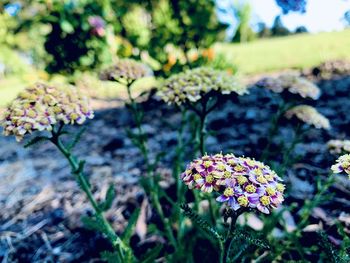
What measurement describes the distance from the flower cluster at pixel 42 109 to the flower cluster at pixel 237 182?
0.76m

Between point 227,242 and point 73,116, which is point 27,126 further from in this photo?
point 227,242

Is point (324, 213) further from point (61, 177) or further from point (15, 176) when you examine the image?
point (15, 176)

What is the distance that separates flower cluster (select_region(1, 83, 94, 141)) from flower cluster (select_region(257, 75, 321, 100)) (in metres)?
1.20

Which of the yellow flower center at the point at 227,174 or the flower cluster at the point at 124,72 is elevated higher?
the flower cluster at the point at 124,72

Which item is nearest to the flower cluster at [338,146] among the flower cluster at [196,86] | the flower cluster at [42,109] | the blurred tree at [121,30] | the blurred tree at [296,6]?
the flower cluster at [196,86]

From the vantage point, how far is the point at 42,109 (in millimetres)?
1713

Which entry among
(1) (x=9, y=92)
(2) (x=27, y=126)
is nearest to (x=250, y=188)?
(2) (x=27, y=126)

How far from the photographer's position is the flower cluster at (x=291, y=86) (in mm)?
2277

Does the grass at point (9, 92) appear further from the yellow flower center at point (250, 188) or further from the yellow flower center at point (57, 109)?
the yellow flower center at point (250, 188)

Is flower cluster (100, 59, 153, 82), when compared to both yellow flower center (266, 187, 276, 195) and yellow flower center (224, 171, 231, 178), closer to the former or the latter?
yellow flower center (224, 171, 231, 178)

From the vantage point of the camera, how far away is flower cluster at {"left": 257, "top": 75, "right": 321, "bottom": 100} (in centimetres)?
228

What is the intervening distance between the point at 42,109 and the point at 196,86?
0.82m

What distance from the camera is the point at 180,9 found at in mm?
3979

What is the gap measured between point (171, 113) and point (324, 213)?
224 cm
